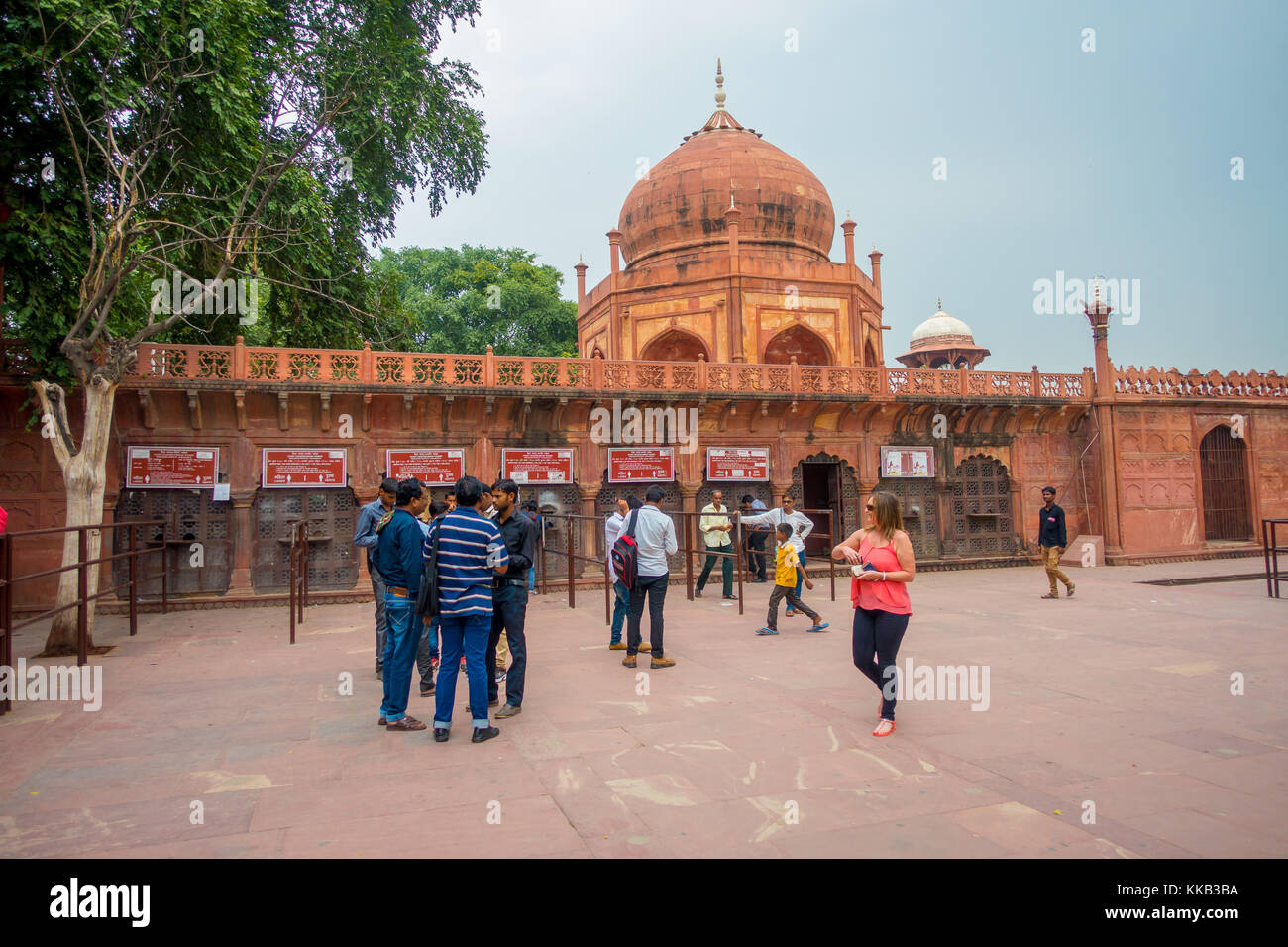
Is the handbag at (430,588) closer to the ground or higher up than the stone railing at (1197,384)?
closer to the ground

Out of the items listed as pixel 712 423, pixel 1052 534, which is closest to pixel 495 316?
pixel 712 423

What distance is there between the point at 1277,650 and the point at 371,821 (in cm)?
832

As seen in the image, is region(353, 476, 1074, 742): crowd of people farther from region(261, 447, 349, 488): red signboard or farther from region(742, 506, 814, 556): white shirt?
region(261, 447, 349, 488): red signboard

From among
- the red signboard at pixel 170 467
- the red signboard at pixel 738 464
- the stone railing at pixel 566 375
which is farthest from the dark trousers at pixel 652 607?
the red signboard at pixel 170 467

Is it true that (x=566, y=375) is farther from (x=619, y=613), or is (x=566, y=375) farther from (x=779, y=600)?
(x=619, y=613)

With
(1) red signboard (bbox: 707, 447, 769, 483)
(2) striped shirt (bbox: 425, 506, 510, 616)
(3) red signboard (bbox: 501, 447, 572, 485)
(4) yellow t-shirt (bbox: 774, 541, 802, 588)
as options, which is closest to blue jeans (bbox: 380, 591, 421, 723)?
(2) striped shirt (bbox: 425, 506, 510, 616)

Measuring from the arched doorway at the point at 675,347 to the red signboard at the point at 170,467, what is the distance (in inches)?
452

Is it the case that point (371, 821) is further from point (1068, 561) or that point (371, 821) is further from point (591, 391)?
point (1068, 561)

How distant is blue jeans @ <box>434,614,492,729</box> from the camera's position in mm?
5219

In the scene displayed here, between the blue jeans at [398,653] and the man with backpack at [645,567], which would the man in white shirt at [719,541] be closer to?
the man with backpack at [645,567]

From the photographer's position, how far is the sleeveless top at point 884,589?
5.33 metres

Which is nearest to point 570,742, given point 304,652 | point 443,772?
point 443,772

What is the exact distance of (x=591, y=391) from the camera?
1528 centimetres

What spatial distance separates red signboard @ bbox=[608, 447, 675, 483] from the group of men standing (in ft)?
30.4
